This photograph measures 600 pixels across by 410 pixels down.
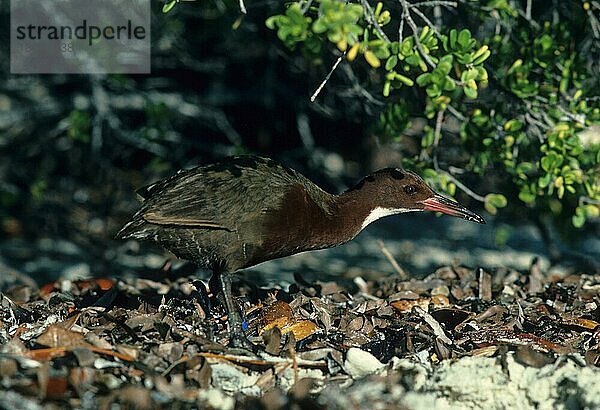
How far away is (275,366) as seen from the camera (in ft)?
13.8

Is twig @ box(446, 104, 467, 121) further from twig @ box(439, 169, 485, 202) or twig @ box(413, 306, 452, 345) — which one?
twig @ box(413, 306, 452, 345)

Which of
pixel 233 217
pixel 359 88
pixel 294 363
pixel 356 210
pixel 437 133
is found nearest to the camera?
pixel 294 363

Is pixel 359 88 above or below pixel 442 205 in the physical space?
above

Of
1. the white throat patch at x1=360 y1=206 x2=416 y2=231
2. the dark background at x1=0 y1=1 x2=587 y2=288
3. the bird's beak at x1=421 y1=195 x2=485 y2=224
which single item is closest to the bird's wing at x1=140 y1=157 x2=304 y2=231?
the white throat patch at x1=360 y1=206 x2=416 y2=231

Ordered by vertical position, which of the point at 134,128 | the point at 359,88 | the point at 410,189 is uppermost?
the point at 359,88

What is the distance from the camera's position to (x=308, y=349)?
14.7ft

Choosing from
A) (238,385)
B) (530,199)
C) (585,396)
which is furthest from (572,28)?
(238,385)

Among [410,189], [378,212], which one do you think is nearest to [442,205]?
[410,189]

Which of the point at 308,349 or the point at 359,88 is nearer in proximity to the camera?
the point at 308,349

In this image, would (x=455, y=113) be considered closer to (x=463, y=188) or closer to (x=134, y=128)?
(x=463, y=188)

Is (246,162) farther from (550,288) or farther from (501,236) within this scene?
(501,236)

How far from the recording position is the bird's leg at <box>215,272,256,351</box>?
445cm

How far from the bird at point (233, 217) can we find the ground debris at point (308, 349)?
0.97ft

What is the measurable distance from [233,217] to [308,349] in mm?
997
